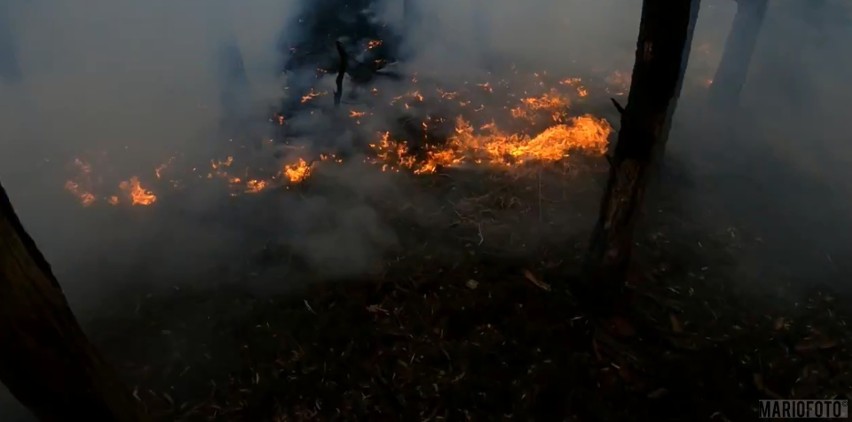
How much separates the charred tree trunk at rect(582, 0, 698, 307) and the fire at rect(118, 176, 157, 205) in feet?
13.2

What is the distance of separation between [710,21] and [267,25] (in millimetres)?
7327

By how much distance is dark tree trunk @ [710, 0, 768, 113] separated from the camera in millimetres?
6598

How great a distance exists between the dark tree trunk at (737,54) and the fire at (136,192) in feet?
21.0

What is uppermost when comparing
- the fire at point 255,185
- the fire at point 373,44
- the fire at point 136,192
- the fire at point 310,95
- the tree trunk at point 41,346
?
the tree trunk at point 41,346

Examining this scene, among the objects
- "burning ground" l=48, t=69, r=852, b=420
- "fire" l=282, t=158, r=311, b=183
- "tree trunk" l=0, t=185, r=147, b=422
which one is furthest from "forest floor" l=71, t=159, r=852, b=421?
"tree trunk" l=0, t=185, r=147, b=422

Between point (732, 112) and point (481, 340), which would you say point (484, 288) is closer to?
point (481, 340)

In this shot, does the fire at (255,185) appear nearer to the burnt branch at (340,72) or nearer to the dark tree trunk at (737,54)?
the burnt branch at (340,72)

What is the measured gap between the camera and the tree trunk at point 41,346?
2.15 meters

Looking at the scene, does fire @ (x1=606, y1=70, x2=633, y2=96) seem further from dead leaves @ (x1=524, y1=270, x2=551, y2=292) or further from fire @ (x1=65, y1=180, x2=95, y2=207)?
fire @ (x1=65, y1=180, x2=95, y2=207)

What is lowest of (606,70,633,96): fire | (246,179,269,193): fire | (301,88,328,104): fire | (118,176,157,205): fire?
(246,179,269,193): fire

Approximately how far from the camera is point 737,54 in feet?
22.4

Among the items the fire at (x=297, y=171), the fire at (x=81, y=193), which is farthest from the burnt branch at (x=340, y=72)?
the fire at (x=81, y=193)

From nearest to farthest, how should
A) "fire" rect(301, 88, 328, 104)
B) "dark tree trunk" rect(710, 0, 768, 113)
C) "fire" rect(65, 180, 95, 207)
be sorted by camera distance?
"fire" rect(65, 180, 95, 207) → "dark tree trunk" rect(710, 0, 768, 113) → "fire" rect(301, 88, 328, 104)

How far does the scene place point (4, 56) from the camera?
722cm
